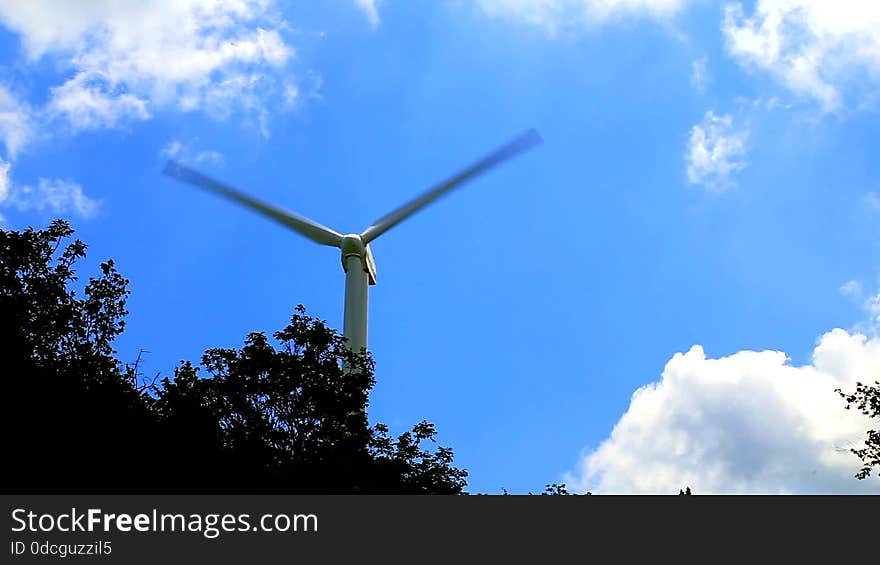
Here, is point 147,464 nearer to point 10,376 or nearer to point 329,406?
point 10,376

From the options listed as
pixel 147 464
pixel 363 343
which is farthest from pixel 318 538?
pixel 363 343

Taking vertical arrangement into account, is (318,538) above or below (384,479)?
below

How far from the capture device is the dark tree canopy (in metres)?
29.0

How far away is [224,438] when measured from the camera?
112 feet

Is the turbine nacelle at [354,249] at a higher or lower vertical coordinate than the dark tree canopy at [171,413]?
higher

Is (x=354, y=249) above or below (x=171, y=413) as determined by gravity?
above

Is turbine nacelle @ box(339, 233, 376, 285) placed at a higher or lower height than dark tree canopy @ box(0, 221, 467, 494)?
higher

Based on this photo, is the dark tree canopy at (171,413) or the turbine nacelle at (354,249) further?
the turbine nacelle at (354,249)

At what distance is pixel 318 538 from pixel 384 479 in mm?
17345

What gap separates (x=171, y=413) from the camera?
3284 centimetres

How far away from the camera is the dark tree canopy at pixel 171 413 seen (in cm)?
2900

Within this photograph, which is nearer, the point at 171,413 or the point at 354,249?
the point at 171,413

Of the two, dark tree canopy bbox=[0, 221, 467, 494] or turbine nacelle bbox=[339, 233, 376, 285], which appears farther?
turbine nacelle bbox=[339, 233, 376, 285]

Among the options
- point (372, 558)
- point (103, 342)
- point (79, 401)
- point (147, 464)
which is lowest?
point (372, 558)
